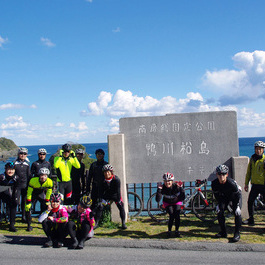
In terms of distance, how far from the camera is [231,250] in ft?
18.6

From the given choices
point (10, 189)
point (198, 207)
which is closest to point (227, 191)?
point (198, 207)

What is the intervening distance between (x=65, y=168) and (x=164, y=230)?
3.06 m

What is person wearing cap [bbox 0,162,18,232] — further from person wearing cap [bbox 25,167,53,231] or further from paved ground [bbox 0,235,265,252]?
paved ground [bbox 0,235,265,252]

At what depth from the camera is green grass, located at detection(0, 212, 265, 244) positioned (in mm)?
6332

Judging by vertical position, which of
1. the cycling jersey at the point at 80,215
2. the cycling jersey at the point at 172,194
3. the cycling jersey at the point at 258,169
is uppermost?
the cycling jersey at the point at 258,169

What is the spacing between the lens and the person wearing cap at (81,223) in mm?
5931

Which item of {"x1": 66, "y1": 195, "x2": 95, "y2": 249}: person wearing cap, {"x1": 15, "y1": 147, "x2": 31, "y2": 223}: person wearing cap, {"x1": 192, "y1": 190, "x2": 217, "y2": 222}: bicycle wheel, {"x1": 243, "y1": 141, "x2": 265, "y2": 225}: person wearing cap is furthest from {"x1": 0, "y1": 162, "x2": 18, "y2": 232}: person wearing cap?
{"x1": 243, "y1": 141, "x2": 265, "y2": 225}: person wearing cap

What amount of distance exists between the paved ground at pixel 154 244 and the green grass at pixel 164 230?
244 millimetres

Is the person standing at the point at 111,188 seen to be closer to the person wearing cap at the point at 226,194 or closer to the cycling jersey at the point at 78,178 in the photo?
the cycling jersey at the point at 78,178

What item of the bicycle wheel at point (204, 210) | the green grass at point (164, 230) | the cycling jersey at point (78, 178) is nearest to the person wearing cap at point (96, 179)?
the cycling jersey at point (78, 178)

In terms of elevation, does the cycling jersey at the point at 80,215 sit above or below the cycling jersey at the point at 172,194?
below

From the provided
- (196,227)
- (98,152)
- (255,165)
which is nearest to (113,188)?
(98,152)

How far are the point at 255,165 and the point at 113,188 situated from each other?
3508 mm

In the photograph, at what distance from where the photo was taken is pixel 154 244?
6004 mm
